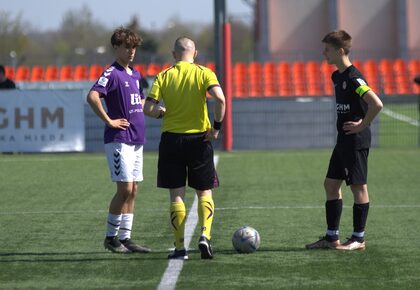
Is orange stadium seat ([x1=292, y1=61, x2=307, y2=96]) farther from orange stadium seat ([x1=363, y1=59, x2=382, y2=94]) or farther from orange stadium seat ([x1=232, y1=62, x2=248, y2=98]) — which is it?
orange stadium seat ([x1=363, y1=59, x2=382, y2=94])

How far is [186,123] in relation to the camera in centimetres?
880

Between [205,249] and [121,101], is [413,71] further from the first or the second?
[205,249]

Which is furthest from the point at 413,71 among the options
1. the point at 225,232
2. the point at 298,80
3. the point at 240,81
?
the point at 225,232

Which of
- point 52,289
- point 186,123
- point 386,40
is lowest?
point 52,289

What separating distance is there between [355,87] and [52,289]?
313 cm

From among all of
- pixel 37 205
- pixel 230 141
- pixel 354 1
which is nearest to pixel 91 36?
pixel 354 1

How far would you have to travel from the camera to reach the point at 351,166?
9125 mm

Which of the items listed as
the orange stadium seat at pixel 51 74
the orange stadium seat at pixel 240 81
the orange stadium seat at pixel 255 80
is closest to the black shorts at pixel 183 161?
the orange stadium seat at pixel 240 81

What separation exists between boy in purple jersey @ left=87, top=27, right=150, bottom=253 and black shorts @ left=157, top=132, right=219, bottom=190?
1.29 ft

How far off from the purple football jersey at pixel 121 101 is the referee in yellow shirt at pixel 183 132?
394 millimetres

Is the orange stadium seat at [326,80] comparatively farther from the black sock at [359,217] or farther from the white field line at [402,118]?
the black sock at [359,217]

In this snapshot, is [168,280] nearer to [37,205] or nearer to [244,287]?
[244,287]

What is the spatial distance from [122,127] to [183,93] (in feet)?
2.20

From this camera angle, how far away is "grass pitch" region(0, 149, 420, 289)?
785 cm
